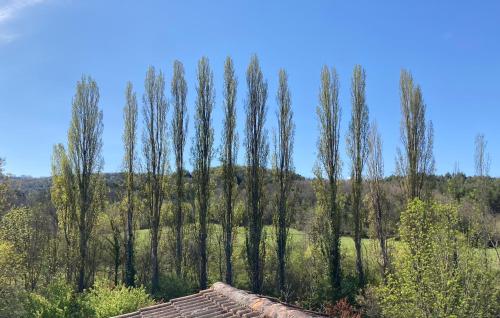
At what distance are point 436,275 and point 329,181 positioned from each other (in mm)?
12227

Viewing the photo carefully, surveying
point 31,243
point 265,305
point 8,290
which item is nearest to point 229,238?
point 8,290

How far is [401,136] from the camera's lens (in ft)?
87.6

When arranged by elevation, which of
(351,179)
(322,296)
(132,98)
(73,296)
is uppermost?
(132,98)

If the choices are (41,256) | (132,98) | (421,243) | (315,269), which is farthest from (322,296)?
(41,256)

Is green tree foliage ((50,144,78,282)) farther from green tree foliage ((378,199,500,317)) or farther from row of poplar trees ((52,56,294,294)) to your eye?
green tree foliage ((378,199,500,317))

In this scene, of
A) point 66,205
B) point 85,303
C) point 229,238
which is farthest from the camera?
point 66,205

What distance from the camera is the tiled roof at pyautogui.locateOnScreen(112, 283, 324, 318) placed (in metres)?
6.34

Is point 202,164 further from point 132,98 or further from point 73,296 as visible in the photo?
point 73,296

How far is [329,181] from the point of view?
1007 inches

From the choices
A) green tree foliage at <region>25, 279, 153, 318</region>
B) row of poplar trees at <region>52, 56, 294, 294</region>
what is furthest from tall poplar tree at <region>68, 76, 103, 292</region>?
green tree foliage at <region>25, 279, 153, 318</region>

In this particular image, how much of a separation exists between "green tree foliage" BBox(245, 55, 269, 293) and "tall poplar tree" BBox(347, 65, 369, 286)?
5.50 meters

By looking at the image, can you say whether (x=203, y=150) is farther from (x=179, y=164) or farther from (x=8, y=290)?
(x=8, y=290)

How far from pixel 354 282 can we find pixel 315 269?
367cm

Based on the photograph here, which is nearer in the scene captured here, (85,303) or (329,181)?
(85,303)
